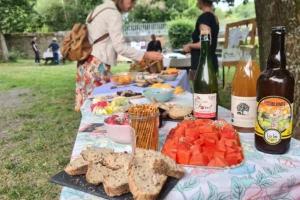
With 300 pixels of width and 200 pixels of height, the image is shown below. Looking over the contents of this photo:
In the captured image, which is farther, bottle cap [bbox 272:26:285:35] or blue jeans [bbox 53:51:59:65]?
blue jeans [bbox 53:51:59:65]

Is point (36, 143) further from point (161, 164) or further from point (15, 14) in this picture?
point (15, 14)

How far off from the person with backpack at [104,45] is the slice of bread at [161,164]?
5.94 feet

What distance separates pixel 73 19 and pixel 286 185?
95.7 ft

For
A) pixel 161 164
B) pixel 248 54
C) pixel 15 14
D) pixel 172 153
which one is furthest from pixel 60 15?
pixel 161 164

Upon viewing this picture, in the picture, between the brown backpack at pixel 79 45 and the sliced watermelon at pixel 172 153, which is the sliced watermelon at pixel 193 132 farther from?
the brown backpack at pixel 79 45

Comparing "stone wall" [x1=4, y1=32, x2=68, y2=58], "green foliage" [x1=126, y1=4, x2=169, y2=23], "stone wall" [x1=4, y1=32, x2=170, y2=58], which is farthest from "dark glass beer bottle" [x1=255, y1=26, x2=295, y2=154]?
"green foliage" [x1=126, y1=4, x2=169, y2=23]

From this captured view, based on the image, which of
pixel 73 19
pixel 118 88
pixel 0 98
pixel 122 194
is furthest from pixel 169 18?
pixel 122 194

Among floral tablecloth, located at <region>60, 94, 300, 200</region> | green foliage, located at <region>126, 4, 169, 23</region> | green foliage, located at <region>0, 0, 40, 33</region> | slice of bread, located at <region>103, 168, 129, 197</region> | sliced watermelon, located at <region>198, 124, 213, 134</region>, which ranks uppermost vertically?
green foliage, located at <region>126, 4, 169, 23</region>

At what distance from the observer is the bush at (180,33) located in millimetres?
20828

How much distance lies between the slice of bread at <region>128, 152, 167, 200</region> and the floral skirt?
2.11m

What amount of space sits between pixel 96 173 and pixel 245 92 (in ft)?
2.18

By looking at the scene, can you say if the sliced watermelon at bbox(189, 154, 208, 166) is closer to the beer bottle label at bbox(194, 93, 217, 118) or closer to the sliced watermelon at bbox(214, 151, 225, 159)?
the sliced watermelon at bbox(214, 151, 225, 159)

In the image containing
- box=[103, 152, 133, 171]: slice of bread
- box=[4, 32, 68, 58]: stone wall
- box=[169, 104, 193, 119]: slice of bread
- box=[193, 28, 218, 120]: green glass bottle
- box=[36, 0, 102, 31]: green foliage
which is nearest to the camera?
box=[103, 152, 133, 171]: slice of bread

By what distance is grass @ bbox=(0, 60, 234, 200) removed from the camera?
2.78m
